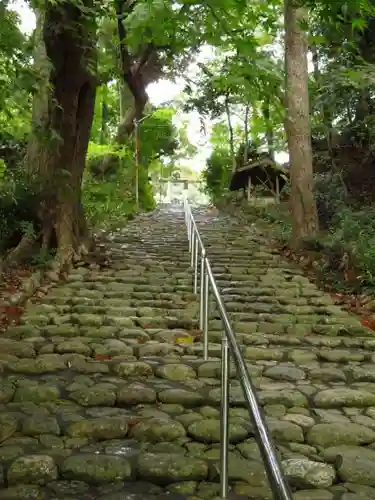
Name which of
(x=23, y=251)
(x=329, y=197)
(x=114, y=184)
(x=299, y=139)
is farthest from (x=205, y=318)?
(x=114, y=184)

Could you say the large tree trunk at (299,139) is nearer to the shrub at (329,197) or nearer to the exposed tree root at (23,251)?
the shrub at (329,197)

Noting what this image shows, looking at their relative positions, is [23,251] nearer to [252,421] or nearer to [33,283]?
[33,283]

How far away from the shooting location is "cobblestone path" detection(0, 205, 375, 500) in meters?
2.86

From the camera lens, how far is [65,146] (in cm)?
827

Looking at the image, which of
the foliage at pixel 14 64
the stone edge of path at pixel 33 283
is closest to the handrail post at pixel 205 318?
the stone edge of path at pixel 33 283

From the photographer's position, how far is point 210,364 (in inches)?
179

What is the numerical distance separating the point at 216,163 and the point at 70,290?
1515 cm

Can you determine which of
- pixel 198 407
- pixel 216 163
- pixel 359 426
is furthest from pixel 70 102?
pixel 216 163

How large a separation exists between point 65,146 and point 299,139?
4083 millimetres

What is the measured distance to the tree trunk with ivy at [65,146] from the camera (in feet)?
24.2

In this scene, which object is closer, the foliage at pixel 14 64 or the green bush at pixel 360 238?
the foliage at pixel 14 64

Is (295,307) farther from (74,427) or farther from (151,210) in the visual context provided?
(151,210)

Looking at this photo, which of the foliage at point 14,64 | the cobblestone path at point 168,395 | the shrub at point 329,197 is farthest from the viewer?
the shrub at point 329,197

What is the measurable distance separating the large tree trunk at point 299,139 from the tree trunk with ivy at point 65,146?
358 centimetres
